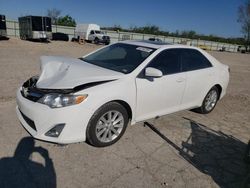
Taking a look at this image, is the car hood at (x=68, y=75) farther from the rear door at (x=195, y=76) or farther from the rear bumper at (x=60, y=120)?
the rear door at (x=195, y=76)

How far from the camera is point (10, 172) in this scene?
281 centimetres

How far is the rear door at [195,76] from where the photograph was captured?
4547 mm

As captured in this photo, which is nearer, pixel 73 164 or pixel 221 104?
pixel 73 164

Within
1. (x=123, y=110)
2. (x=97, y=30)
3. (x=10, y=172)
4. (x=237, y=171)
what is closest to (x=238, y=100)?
(x=237, y=171)

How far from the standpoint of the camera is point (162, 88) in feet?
13.1

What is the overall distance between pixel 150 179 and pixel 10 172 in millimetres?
1682

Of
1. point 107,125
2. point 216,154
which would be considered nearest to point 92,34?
point 107,125

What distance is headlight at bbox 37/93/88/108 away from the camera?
3.03m

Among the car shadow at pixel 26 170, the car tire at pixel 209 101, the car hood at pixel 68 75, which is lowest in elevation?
the car shadow at pixel 26 170

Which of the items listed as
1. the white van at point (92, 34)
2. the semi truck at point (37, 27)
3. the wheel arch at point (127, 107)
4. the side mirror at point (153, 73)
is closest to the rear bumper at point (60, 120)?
the wheel arch at point (127, 107)

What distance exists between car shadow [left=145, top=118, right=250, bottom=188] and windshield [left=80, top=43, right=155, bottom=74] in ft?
4.09

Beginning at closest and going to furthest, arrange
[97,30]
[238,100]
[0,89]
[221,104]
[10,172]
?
[10,172] < [0,89] < [221,104] < [238,100] < [97,30]

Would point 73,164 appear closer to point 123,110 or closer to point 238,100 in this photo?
point 123,110

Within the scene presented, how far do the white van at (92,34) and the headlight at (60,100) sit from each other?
3112cm
